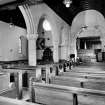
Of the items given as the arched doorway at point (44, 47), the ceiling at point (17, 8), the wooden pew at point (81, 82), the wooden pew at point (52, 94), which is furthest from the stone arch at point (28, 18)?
the arched doorway at point (44, 47)

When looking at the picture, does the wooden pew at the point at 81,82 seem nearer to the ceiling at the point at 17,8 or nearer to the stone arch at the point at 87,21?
the ceiling at the point at 17,8

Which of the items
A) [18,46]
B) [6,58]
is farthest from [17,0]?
[18,46]

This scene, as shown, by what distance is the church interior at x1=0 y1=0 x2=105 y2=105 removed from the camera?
2854 millimetres

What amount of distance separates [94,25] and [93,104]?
15.8 metres

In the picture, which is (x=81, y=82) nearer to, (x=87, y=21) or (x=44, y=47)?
(x=44, y=47)

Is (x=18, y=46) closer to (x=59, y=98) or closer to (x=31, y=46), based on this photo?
(x=31, y=46)

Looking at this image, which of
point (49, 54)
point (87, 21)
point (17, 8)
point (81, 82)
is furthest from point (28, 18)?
point (87, 21)

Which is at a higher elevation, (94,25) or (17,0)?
(94,25)

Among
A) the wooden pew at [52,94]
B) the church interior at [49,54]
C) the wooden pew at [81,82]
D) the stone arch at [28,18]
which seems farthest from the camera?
the stone arch at [28,18]

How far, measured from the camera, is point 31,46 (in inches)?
346

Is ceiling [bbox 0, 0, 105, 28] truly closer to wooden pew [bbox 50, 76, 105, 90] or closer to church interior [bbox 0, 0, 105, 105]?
church interior [bbox 0, 0, 105, 105]

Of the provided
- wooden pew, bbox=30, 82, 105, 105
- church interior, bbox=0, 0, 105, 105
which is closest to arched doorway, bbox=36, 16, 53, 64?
church interior, bbox=0, 0, 105, 105

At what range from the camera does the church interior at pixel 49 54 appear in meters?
2.85

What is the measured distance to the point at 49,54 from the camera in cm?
1581
